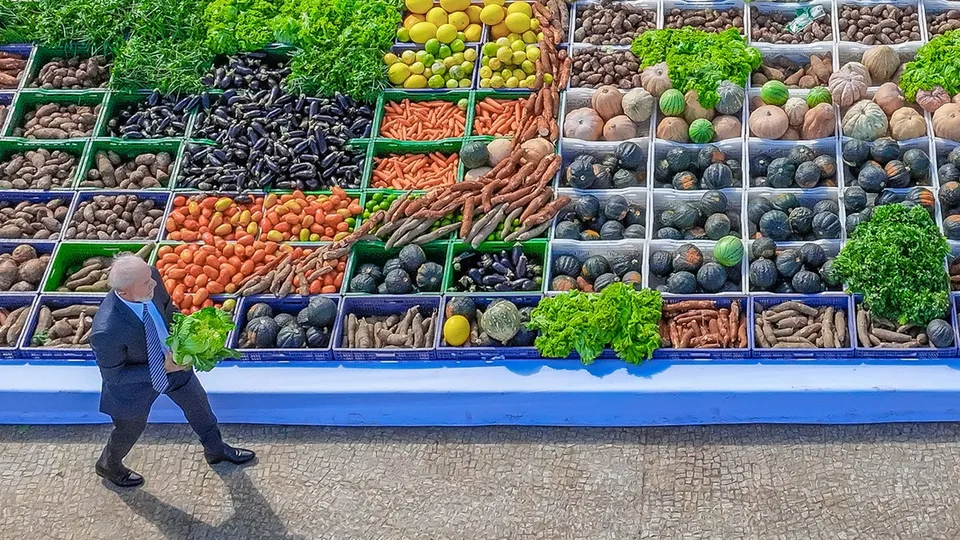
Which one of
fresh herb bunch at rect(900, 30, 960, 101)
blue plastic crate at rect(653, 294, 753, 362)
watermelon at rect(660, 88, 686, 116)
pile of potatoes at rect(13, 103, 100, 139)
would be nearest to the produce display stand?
blue plastic crate at rect(653, 294, 753, 362)

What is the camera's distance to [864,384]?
6.06m

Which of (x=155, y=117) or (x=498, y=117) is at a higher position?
(x=498, y=117)

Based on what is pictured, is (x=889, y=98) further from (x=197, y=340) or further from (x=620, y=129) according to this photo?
(x=197, y=340)

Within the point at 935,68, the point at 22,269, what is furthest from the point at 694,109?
the point at 22,269

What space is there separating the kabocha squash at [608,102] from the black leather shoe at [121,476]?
4520 millimetres

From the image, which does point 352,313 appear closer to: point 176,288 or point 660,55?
point 176,288

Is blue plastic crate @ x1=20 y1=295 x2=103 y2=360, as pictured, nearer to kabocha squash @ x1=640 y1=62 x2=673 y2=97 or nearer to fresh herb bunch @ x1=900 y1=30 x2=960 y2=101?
kabocha squash @ x1=640 y1=62 x2=673 y2=97

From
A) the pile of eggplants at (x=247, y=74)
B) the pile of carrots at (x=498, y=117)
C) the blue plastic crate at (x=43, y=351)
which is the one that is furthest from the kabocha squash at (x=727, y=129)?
the blue plastic crate at (x=43, y=351)

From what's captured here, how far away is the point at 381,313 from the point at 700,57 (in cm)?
343

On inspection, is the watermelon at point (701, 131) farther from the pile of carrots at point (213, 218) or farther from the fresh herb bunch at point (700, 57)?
the pile of carrots at point (213, 218)

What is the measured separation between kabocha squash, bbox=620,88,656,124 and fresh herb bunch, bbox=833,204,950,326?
2051 mm

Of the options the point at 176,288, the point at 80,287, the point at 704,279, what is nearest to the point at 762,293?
the point at 704,279

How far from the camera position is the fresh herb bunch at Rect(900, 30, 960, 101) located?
7441 millimetres

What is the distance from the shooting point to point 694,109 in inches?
302
